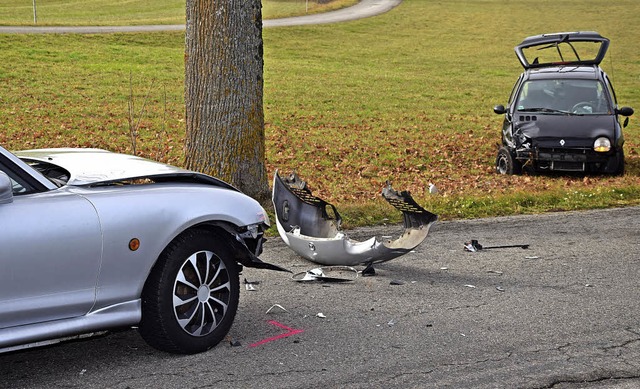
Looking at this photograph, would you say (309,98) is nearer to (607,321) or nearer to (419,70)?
(419,70)

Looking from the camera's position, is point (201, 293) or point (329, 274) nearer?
point (201, 293)

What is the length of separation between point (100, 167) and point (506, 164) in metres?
10.4

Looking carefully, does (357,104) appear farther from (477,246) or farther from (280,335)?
(280,335)

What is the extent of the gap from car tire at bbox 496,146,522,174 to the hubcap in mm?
9959

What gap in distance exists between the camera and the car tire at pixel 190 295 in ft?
18.1

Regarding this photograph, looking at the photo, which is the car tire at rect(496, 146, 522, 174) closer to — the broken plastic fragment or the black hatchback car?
the black hatchback car

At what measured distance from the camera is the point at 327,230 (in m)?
8.51

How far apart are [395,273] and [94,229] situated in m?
3.40

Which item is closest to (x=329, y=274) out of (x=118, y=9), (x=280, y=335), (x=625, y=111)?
(x=280, y=335)

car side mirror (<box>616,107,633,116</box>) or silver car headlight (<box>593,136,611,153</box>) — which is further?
car side mirror (<box>616,107,633,116</box>)

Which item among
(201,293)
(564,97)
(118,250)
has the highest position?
(118,250)

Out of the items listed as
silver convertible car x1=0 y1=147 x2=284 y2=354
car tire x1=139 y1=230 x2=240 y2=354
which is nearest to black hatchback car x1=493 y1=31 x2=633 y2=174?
silver convertible car x1=0 y1=147 x2=284 y2=354

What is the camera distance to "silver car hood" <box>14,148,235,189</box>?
18.2 ft

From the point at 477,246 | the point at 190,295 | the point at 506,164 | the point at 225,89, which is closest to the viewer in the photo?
the point at 190,295
